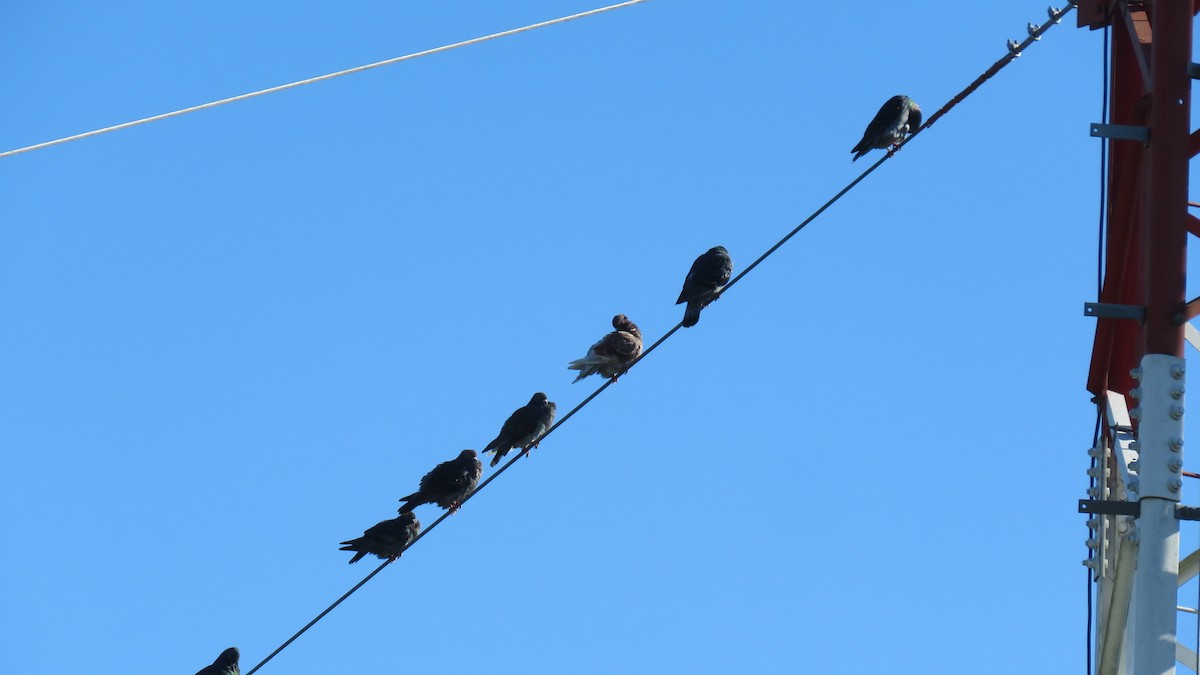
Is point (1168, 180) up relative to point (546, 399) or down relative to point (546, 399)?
down

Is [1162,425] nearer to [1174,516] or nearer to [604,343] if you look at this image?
[1174,516]

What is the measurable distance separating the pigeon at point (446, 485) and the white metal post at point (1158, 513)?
22.0 feet

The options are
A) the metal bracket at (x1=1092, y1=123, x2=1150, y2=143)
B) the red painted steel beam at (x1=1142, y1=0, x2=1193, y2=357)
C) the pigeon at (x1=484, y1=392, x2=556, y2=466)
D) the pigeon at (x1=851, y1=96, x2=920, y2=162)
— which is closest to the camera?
the red painted steel beam at (x1=1142, y1=0, x2=1193, y2=357)

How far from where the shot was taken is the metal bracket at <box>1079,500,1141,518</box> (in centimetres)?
639

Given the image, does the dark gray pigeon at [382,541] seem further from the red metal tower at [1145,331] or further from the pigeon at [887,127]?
the red metal tower at [1145,331]

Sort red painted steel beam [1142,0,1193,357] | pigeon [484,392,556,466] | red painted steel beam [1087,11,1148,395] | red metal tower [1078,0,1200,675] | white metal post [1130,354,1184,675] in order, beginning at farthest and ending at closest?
pigeon [484,392,556,466] → red painted steel beam [1087,11,1148,395] → red painted steel beam [1142,0,1193,357] → red metal tower [1078,0,1200,675] → white metal post [1130,354,1184,675]

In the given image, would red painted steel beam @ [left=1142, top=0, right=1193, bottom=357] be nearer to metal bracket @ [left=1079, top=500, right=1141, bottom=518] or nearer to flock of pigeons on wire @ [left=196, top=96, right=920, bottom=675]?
metal bracket @ [left=1079, top=500, right=1141, bottom=518]

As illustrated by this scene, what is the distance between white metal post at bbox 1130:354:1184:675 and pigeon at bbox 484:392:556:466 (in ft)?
20.8

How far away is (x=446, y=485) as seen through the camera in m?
12.4

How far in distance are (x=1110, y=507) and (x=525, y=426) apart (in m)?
6.36

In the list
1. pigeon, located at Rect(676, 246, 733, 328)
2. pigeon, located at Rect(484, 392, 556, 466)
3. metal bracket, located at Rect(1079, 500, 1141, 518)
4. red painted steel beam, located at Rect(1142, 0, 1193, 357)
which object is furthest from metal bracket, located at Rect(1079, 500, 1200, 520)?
pigeon, located at Rect(484, 392, 556, 466)

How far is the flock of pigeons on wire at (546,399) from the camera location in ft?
38.3

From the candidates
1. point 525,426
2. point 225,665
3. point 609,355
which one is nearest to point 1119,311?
point 609,355

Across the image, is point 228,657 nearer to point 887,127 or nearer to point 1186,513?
point 887,127
